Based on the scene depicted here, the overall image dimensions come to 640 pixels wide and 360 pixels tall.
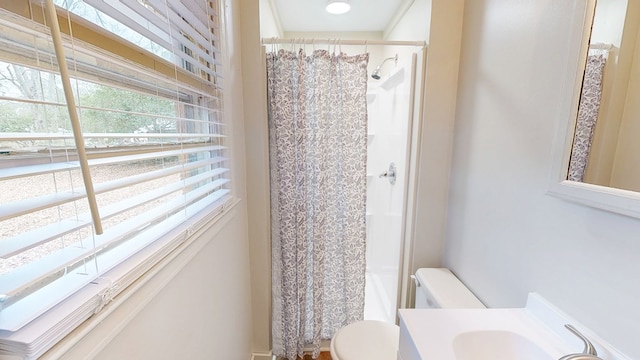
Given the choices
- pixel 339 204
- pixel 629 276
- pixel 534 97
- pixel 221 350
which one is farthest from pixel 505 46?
pixel 221 350

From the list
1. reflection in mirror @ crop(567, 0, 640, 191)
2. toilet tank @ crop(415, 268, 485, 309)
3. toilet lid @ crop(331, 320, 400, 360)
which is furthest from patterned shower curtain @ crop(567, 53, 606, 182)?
toilet lid @ crop(331, 320, 400, 360)

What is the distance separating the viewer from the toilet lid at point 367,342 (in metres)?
1.33

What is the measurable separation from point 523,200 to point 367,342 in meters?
0.98

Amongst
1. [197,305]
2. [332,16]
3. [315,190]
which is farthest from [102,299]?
[332,16]

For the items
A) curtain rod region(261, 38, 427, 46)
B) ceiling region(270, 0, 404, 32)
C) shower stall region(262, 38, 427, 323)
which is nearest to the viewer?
curtain rod region(261, 38, 427, 46)

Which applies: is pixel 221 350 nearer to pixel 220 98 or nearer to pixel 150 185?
pixel 150 185

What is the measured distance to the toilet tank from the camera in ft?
3.95

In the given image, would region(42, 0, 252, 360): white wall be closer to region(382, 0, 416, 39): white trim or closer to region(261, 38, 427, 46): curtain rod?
region(261, 38, 427, 46): curtain rod

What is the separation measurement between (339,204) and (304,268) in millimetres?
440

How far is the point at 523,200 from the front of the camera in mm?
985

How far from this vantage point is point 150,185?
0.78 m

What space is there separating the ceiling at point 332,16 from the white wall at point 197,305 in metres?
0.78

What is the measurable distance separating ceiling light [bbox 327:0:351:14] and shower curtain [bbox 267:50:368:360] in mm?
594

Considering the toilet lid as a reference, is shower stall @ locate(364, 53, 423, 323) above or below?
above
